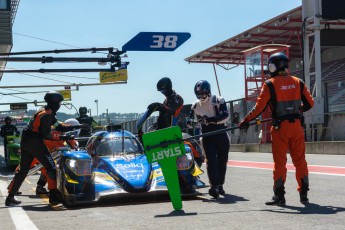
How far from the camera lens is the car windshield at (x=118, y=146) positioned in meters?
9.38

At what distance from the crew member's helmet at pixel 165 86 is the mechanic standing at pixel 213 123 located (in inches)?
29.8

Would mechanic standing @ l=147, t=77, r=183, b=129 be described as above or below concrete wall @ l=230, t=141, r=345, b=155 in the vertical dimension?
above

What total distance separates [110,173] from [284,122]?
108 inches

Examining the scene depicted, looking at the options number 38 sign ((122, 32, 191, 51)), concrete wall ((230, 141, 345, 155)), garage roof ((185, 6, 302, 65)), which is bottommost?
concrete wall ((230, 141, 345, 155))

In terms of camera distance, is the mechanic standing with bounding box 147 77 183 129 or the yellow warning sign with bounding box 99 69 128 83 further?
the yellow warning sign with bounding box 99 69 128 83

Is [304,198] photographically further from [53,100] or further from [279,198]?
[53,100]

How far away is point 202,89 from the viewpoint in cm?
891

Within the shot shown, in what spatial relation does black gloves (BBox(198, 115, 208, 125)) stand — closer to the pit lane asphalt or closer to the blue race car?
the blue race car

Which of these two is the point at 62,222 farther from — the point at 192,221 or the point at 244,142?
the point at 244,142

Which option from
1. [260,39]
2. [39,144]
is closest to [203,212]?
[39,144]

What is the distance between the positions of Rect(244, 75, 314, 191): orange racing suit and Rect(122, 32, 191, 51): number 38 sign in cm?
785

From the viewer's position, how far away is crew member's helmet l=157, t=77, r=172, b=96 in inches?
379

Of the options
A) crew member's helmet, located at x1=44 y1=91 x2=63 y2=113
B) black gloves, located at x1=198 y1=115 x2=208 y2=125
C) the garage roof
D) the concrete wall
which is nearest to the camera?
black gloves, located at x1=198 y1=115 x2=208 y2=125

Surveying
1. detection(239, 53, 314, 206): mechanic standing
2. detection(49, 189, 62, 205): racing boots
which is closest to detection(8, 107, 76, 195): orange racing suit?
detection(49, 189, 62, 205): racing boots
